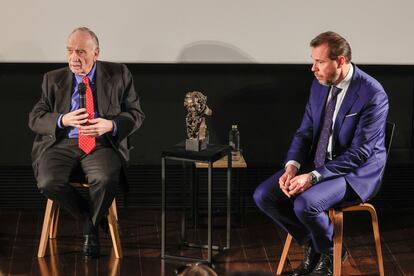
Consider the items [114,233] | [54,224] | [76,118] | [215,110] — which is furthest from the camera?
[215,110]

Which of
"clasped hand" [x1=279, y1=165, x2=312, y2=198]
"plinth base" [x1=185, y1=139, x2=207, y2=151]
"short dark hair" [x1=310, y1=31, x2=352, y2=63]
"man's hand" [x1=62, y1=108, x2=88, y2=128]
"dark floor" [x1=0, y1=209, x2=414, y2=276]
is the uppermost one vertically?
"short dark hair" [x1=310, y1=31, x2=352, y2=63]

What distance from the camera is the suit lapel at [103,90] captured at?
15.1ft

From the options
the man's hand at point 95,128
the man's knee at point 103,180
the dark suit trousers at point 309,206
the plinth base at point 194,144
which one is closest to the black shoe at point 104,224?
the man's knee at point 103,180

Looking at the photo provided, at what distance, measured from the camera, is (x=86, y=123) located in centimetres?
439

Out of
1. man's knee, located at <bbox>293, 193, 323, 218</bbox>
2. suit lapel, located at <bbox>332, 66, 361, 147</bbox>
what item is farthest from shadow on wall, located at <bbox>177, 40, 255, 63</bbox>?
man's knee, located at <bbox>293, 193, 323, 218</bbox>

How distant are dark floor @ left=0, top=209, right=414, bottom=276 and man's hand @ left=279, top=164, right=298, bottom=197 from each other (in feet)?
1.48

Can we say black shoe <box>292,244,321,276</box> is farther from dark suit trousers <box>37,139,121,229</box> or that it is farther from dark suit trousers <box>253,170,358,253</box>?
dark suit trousers <box>37,139,121,229</box>

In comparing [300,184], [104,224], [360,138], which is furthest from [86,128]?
[360,138]

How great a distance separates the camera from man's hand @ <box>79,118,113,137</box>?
4.40 m

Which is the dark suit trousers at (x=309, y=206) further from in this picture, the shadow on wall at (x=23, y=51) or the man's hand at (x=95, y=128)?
the shadow on wall at (x=23, y=51)

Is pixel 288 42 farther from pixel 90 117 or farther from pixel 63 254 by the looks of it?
pixel 63 254

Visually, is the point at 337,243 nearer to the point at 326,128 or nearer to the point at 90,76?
the point at 326,128

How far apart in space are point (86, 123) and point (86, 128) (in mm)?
27

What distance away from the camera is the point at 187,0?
16.5ft
